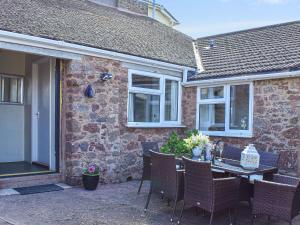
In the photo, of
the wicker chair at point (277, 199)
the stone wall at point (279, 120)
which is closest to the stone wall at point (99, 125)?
the stone wall at point (279, 120)

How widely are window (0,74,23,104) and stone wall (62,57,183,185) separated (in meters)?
2.75

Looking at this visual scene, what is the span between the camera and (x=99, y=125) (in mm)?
8188

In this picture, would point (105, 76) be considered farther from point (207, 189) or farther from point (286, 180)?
point (286, 180)

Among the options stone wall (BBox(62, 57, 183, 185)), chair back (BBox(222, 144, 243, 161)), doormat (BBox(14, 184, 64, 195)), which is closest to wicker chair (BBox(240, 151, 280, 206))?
chair back (BBox(222, 144, 243, 161))

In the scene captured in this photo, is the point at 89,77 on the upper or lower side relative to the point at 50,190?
upper

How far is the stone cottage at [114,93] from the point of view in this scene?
7.84m

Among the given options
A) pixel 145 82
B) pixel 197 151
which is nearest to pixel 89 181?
pixel 197 151

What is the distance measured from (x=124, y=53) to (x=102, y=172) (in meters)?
2.88

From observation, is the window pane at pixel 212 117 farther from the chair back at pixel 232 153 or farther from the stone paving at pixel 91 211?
the stone paving at pixel 91 211

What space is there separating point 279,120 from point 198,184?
4.00 m

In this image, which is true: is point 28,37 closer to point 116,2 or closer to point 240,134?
point 240,134

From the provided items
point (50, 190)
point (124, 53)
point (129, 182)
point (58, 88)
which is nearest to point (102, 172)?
point (129, 182)

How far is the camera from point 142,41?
10.4m

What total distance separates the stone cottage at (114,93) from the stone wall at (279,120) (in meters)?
0.02
